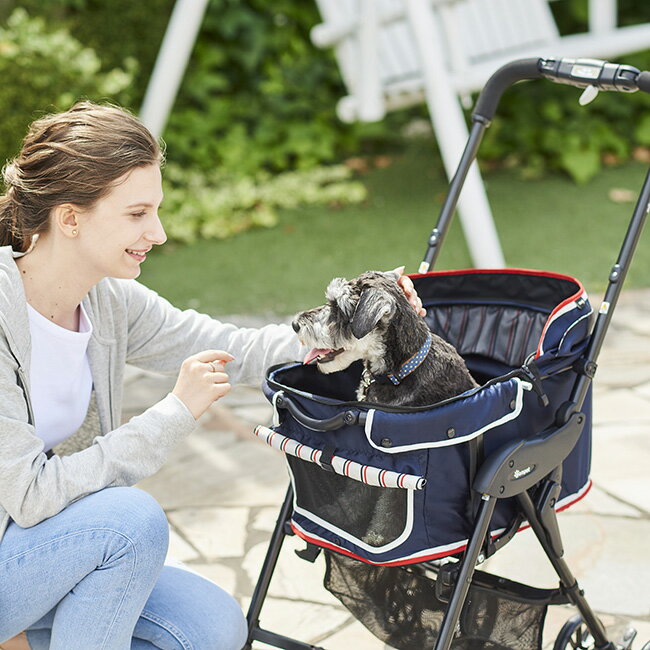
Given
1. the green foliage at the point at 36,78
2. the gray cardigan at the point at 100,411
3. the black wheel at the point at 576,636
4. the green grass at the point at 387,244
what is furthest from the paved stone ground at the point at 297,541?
the green foliage at the point at 36,78

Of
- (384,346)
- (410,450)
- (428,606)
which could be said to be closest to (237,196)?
(384,346)

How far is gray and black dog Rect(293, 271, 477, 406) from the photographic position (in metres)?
2.00

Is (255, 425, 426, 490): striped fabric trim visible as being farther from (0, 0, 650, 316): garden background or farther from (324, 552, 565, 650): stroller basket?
(0, 0, 650, 316): garden background

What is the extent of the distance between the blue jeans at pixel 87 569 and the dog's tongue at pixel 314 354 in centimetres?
43

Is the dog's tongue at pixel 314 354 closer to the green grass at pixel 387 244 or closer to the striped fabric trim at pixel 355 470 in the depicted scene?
the striped fabric trim at pixel 355 470

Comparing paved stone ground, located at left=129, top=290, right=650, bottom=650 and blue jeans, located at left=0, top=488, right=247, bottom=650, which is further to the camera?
paved stone ground, located at left=129, top=290, right=650, bottom=650

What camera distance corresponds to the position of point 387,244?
549 centimetres

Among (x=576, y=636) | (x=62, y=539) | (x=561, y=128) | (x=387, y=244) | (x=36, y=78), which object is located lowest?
(x=576, y=636)

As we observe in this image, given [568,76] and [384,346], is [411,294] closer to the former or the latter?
[384,346]

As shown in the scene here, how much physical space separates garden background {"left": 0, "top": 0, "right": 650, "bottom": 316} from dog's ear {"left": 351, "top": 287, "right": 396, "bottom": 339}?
8.73 feet

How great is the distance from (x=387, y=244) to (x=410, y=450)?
12.6ft

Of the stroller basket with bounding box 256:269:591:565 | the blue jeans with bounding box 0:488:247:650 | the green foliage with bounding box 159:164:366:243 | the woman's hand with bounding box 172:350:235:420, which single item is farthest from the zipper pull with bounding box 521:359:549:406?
the green foliage with bounding box 159:164:366:243

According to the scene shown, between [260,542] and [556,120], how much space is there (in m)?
4.82

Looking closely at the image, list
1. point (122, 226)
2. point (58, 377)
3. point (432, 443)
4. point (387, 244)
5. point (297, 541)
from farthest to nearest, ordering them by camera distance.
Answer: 1. point (387, 244)
2. point (297, 541)
3. point (58, 377)
4. point (122, 226)
5. point (432, 443)
